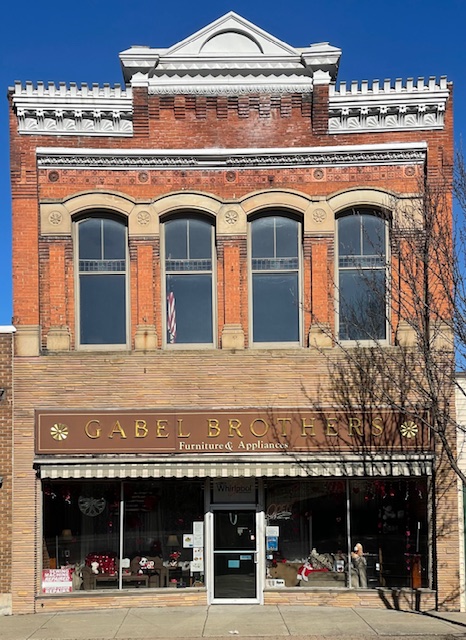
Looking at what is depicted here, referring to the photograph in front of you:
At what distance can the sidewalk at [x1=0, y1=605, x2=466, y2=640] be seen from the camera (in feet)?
43.9

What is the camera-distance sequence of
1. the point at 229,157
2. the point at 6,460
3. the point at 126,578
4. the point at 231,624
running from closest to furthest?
the point at 231,624 → the point at 6,460 → the point at 126,578 → the point at 229,157

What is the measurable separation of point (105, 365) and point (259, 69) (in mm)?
6494

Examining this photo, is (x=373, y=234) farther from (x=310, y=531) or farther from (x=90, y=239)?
(x=310, y=531)

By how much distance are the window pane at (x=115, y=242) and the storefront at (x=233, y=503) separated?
309 centimetres

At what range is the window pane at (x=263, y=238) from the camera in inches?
631

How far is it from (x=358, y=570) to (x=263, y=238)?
6619mm

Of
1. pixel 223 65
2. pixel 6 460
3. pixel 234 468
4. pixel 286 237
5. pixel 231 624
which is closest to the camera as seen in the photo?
pixel 231 624

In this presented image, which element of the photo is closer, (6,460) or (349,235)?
(6,460)

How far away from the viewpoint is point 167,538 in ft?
51.1

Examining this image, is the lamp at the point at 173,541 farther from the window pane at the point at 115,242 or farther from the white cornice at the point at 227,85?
the white cornice at the point at 227,85

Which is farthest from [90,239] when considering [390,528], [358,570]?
[358,570]

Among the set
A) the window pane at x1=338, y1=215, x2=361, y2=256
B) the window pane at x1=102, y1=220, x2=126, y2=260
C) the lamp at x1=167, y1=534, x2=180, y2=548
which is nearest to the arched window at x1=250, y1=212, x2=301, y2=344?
the window pane at x1=338, y1=215, x2=361, y2=256

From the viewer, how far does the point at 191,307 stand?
52.5 ft

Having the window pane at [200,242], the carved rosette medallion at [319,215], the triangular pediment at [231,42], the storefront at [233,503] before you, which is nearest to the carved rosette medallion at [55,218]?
the window pane at [200,242]
